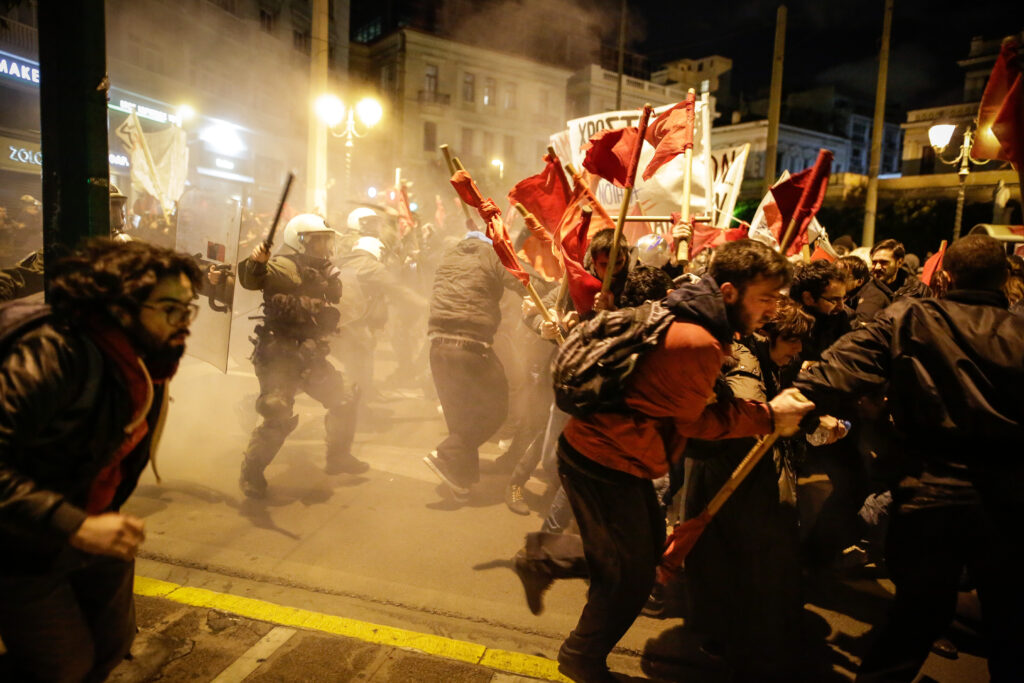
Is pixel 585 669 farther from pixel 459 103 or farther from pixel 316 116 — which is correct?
pixel 459 103

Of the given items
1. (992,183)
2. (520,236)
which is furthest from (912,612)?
(992,183)

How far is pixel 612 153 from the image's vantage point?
359 cm

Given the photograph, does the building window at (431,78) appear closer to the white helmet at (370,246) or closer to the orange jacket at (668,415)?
the white helmet at (370,246)

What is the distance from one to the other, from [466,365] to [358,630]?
85.3 inches

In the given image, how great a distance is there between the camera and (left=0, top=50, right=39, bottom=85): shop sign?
15703 millimetres

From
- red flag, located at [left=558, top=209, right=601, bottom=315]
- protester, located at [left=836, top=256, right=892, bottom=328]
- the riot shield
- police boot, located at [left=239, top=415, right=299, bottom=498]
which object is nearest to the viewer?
red flag, located at [left=558, top=209, right=601, bottom=315]

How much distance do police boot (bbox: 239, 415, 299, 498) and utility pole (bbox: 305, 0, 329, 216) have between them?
7858 mm

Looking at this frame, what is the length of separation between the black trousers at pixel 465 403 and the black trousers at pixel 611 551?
226 centimetres

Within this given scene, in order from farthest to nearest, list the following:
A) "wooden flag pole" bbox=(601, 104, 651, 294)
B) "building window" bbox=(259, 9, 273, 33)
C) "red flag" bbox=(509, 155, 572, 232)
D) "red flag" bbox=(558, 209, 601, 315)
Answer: "building window" bbox=(259, 9, 273, 33) < "red flag" bbox=(509, 155, 572, 232) < "red flag" bbox=(558, 209, 601, 315) < "wooden flag pole" bbox=(601, 104, 651, 294)

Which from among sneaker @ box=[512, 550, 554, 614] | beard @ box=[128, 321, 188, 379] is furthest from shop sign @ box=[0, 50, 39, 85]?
sneaker @ box=[512, 550, 554, 614]

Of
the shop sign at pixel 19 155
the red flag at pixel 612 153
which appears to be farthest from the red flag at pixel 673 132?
the shop sign at pixel 19 155

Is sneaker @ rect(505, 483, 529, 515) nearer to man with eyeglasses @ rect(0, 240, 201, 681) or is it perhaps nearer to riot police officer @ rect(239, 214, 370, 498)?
riot police officer @ rect(239, 214, 370, 498)

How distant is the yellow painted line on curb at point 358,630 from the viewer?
294 centimetres

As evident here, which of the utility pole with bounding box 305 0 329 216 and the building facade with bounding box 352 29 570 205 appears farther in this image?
the building facade with bounding box 352 29 570 205
